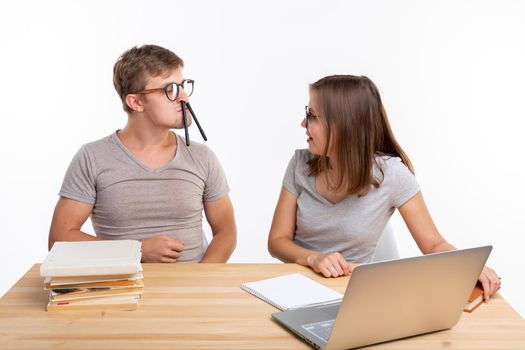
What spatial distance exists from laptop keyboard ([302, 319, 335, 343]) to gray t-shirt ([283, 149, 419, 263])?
83 cm

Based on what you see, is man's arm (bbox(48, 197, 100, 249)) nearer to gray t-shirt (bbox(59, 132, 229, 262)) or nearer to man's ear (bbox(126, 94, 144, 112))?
gray t-shirt (bbox(59, 132, 229, 262))

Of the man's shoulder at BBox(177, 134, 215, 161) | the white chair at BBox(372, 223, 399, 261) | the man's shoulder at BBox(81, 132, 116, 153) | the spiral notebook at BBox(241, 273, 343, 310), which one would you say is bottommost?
the white chair at BBox(372, 223, 399, 261)

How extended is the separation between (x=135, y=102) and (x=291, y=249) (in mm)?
836

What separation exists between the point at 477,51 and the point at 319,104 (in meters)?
2.04

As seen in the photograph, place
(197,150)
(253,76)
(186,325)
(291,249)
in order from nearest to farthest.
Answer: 1. (186,325)
2. (291,249)
3. (197,150)
4. (253,76)

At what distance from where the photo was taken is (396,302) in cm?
148

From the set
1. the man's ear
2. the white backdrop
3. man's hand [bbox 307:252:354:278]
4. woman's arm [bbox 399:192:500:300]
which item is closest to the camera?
man's hand [bbox 307:252:354:278]

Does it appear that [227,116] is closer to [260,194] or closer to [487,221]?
[260,194]

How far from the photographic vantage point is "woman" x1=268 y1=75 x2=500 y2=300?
2.33m

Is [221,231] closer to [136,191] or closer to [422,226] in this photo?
[136,191]

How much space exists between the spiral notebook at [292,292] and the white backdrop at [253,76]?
6.73 feet

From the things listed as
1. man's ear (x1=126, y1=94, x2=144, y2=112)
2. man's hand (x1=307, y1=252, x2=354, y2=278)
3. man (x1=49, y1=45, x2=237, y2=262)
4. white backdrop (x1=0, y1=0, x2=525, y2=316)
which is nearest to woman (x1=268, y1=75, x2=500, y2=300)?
man's hand (x1=307, y1=252, x2=354, y2=278)

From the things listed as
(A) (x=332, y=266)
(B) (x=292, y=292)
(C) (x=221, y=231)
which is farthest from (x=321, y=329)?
(C) (x=221, y=231)

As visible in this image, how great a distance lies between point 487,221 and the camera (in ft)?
13.6
